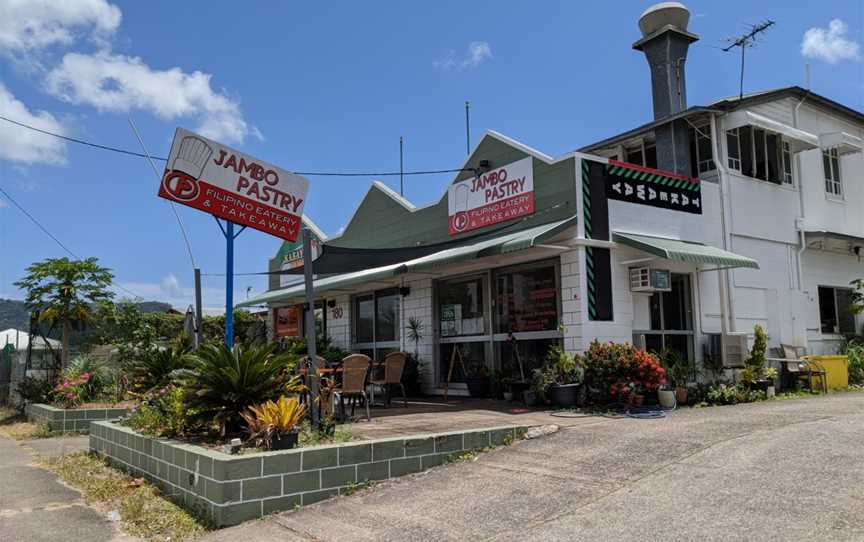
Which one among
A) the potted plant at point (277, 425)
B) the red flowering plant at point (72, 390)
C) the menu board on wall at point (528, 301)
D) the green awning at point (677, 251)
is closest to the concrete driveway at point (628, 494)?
the potted plant at point (277, 425)

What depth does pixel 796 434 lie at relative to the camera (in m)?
6.71

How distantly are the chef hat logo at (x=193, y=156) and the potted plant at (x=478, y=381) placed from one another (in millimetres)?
6481

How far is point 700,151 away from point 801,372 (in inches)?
185

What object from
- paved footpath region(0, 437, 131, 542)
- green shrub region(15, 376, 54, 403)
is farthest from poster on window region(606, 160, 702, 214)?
green shrub region(15, 376, 54, 403)

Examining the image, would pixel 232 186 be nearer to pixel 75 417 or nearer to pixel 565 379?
pixel 565 379

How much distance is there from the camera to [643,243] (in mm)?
10664

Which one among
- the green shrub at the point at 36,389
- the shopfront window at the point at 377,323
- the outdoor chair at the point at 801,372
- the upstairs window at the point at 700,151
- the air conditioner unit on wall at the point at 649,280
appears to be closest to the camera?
the air conditioner unit on wall at the point at 649,280

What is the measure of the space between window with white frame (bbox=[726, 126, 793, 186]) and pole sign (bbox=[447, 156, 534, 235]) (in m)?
4.51

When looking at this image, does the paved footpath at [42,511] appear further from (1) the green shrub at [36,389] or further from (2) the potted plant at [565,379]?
(2) the potted plant at [565,379]

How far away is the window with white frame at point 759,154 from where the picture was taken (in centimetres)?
1373

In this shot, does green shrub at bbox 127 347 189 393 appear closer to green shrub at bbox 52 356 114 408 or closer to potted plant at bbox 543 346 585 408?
green shrub at bbox 52 356 114 408

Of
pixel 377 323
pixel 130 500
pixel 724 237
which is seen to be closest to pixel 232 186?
pixel 130 500

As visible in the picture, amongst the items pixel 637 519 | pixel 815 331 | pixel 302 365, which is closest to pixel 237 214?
pixel 302 365

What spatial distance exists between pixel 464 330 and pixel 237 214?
249 inches
